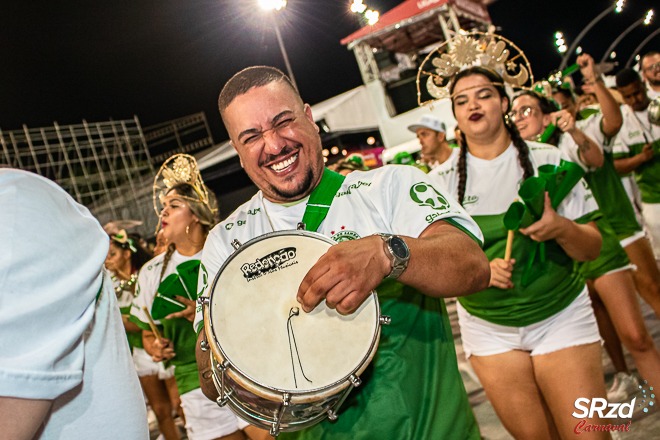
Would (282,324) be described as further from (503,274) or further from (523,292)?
(523,292)

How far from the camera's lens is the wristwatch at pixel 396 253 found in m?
1.64

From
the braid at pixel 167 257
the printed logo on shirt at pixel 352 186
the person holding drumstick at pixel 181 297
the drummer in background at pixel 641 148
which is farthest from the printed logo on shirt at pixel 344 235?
the drummer in background at pixel 641 148

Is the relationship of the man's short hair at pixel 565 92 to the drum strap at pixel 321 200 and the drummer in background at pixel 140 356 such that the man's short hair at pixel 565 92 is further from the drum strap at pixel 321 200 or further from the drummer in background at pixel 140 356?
the drummer in background at pixel 140 356

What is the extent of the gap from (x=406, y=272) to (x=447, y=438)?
0.69 m

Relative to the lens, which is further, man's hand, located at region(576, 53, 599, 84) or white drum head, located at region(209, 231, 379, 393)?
man's hand, located at region(576, 53, 599, 84)

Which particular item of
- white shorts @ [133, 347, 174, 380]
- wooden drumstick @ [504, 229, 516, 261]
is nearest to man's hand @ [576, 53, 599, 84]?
wooden drumstick @ [504, 229, 516, 261]

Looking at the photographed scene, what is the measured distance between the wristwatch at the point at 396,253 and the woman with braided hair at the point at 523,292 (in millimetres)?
1635

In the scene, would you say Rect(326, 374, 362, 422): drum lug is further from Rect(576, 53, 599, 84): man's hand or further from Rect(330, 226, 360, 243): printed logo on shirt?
Rect(576, 53, 599, 84): man's hand

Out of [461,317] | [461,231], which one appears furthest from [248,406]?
[461,317]

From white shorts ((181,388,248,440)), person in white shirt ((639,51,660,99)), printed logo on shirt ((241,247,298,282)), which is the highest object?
person in white shirt ((639,51,660,99))

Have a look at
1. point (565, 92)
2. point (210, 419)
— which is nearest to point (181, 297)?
point (210, 419)

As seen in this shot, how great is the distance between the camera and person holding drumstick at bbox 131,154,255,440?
4102 millimetres

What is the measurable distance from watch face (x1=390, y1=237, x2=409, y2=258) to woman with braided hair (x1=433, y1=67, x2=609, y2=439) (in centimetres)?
163

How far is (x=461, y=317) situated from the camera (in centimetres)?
357
